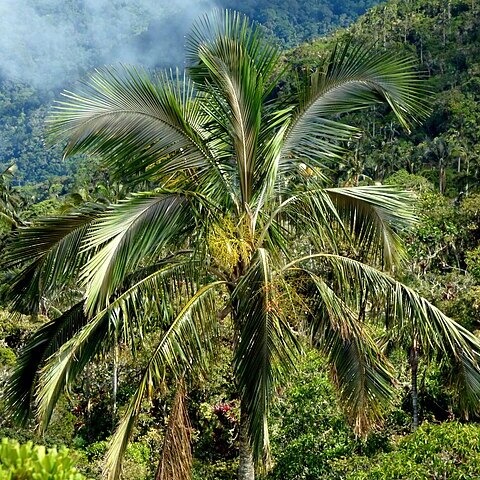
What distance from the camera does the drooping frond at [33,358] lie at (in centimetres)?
534

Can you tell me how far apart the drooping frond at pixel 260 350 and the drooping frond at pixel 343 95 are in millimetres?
1450

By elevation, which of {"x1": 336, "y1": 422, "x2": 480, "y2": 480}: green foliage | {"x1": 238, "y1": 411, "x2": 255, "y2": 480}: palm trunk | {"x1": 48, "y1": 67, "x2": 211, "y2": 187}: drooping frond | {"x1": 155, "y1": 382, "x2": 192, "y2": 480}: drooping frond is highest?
{"x1": 48, "y1": 67, "x2": 211, "y2": 187}: drooping frond

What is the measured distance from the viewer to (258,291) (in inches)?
185

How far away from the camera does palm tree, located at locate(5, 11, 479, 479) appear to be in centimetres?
480

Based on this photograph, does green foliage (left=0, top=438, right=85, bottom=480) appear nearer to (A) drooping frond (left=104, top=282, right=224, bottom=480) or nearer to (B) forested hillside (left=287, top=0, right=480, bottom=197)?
(A) drooping frond (left=104, top=282, right=224, bottom=480)

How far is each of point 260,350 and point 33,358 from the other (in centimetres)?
209

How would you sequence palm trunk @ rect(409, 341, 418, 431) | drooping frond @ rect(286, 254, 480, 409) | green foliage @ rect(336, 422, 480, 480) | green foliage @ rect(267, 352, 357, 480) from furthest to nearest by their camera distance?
palm trunk @ rect(409, 341, 418, 431) → green foliage @ rect(267, 352, 357, 480) → green foliage @ rect(336, 422, 480, 480) → drooping frond @ rect(286, 254, 480, 409)

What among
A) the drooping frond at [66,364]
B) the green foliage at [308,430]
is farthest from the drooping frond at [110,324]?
the green foliage at [308,430]

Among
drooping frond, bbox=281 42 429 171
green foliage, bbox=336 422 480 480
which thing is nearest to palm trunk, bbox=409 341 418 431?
green foliage, bbox=336 422 480 480

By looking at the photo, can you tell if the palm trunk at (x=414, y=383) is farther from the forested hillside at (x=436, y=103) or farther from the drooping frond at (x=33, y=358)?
the forested hillside at (x=436, y=103)

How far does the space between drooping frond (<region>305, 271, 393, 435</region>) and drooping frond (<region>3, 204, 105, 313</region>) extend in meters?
1.97

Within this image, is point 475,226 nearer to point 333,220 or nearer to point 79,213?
point 333,220

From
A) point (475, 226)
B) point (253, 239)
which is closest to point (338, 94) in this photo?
point (253, 239)

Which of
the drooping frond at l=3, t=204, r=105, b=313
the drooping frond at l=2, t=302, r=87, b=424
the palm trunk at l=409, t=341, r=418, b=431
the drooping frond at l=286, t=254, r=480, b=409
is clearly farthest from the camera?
the palm trunk at l=409, t=341, r=418, b=431
